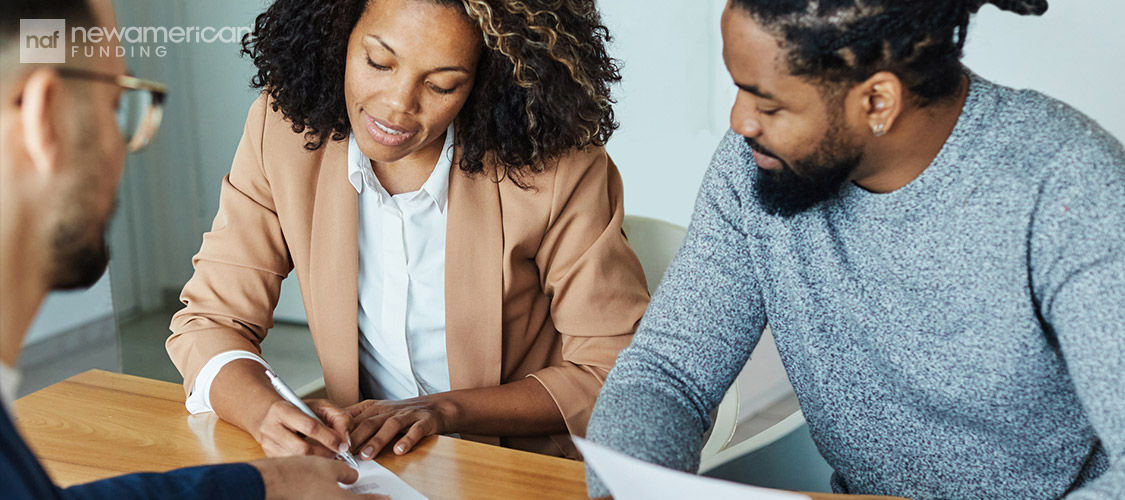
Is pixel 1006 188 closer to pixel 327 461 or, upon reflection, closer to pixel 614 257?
pixel 614 257

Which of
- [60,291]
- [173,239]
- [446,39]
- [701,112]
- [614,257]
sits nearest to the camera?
[60,291]

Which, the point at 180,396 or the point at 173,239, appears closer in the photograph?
the point at 180,396

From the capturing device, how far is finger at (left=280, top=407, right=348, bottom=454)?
4.00 feet

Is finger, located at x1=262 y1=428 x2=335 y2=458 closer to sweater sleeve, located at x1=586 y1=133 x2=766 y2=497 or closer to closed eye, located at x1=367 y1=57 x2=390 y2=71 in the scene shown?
sweater sleeve, located at x1=586 y1=133 x2=766 y2=497

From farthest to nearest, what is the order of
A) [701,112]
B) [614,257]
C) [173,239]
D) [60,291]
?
[173,239]
[701,112]
[614,257]
[60,291]

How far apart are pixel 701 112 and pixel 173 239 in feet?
5.89

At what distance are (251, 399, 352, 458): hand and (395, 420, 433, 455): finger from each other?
7 centimetres

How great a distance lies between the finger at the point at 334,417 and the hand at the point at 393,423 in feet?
0.04

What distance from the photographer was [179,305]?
3.26m

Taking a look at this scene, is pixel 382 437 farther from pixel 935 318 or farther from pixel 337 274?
pixel 935 318

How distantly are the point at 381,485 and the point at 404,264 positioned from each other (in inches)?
18.5

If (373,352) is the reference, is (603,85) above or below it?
above

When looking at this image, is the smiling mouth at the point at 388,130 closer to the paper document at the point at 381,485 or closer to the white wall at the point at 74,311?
the paper document at the point at 381,485

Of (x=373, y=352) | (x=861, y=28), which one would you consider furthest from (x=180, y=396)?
(x=861, y=28)
